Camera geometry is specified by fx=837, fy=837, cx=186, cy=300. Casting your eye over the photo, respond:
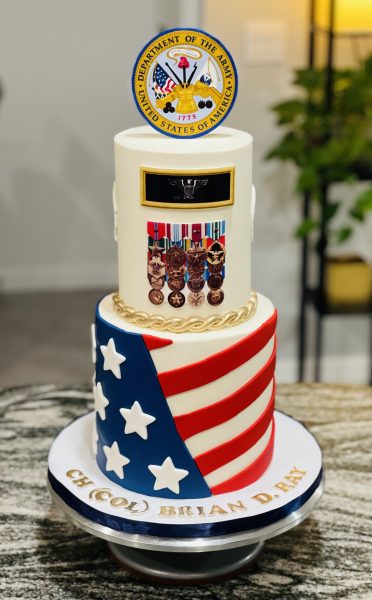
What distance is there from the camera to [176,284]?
4.15ft

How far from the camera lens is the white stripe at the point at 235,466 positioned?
1327 mm

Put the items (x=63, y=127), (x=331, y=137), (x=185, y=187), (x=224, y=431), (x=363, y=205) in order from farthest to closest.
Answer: (x=63, y=127) < (x=331, y=137) < (x=363, y=205) < (x=224, y=431) < (x=185, y=187)

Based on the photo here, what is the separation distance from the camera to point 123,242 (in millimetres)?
1308

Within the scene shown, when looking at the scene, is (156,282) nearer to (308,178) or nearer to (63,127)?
(308,178)

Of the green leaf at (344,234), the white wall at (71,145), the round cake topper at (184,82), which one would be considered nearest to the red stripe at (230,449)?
the round cake topper at (184,82)

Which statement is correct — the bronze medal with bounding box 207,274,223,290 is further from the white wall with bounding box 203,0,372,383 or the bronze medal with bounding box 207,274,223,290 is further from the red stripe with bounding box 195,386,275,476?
the white wall with bounding box 203,0,372,383

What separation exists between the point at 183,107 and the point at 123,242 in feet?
0.74

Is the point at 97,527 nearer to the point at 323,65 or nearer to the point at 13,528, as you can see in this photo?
the point at 13,528

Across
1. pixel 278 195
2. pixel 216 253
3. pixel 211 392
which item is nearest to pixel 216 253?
pixel 216 253

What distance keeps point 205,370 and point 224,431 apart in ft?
0.39

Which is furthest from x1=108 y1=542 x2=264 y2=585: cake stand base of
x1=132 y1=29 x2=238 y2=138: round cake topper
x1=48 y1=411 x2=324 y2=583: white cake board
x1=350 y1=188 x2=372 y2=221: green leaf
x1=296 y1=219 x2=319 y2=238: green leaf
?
x1=296 y1=219 x2=319 y2=238: green leaf

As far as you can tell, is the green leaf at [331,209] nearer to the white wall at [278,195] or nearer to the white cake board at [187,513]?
the white wall at [278,195]

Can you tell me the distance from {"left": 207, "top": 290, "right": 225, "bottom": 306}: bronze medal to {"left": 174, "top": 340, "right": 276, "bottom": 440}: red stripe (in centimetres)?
14

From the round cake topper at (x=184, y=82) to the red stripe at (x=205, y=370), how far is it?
333mm
